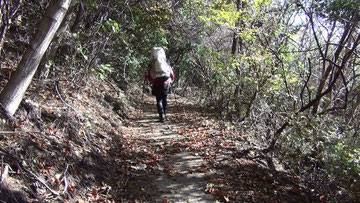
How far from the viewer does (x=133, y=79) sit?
1400 centimetres

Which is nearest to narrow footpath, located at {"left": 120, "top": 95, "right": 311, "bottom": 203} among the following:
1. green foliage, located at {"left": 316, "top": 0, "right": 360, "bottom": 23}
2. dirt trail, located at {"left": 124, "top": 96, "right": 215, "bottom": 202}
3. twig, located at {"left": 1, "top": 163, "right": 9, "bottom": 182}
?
dirt trail, located at {"left": 124, "top": 96, "right": 215, "bottom": 202}

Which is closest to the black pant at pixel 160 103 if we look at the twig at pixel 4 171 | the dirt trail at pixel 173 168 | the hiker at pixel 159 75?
the hiker at pixel 159 75

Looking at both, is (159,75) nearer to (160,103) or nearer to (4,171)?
(160,103)

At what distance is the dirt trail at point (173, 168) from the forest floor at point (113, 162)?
0.02m

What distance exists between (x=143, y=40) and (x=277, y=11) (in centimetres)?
581

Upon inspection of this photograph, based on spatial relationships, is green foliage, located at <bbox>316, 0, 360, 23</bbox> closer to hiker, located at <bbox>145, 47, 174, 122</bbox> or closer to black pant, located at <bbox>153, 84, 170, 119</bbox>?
hiker, located at <bbox>145, 47, 174, 122</bbox>

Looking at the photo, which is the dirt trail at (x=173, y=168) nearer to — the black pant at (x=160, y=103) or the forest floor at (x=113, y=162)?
the forest floor at (x=113, y=162)

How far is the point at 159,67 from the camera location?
7.83 m

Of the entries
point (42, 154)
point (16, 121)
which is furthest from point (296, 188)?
point (16, 121)

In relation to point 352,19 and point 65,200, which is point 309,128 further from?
point 65,200

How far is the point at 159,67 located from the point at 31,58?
4.47 metres

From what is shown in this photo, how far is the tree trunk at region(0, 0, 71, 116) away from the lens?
356 cm

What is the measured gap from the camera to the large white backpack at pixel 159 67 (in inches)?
309

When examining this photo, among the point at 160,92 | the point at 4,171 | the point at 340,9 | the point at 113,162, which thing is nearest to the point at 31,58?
the point at 4,171
